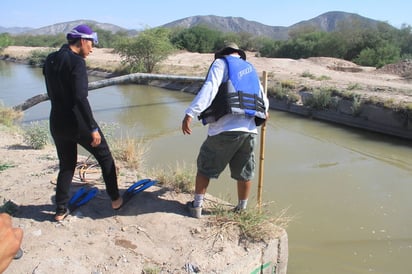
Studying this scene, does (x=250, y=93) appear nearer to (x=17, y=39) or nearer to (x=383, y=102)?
(x=383, y=102)

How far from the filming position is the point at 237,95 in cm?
318

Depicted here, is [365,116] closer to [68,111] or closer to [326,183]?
[326,183]

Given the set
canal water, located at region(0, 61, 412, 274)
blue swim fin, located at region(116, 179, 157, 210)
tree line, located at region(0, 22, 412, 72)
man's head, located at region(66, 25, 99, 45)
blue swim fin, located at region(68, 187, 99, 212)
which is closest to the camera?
man's head, located at region(66, 25, 99, 45)

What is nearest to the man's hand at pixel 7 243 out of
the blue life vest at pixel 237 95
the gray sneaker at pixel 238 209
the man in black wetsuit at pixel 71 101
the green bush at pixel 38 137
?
the man in black wetsuit at pixel 71 101

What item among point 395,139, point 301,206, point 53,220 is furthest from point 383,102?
point 53,220

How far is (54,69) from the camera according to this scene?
3.05 m

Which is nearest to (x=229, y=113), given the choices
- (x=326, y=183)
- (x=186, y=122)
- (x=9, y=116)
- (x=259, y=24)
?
(x=186, y=122)

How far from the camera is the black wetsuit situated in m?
3.02

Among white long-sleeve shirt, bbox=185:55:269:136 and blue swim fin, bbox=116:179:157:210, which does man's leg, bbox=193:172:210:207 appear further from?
blue swim fin, bbox=116:179:157:210

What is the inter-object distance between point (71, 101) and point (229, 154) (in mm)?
1393

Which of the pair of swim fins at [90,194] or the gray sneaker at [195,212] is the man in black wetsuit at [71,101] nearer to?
the pair of swim fins at [90,194]

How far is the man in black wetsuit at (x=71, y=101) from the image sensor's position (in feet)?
9.92

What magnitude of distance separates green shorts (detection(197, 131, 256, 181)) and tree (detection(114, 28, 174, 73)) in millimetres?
17996

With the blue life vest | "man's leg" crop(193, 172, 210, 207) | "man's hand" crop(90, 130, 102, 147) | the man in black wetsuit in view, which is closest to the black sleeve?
the man in black wetsuit
